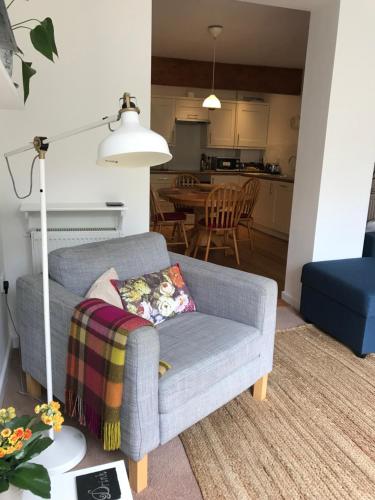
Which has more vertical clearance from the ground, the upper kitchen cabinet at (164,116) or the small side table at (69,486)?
the upper kitchen cabinet at (164,116)

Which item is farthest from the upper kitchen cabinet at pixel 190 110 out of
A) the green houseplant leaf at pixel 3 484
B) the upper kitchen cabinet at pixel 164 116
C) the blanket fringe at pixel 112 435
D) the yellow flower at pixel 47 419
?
the green houseplant leaf at pixel 3 484

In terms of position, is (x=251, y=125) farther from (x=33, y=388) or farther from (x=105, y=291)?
(x=33, y=388)

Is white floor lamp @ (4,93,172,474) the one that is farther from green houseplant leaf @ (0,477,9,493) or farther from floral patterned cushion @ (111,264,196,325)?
green houseplant leaf @ (0,477,9,493)

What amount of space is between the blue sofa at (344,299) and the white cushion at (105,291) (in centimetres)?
145

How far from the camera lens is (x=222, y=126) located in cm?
677

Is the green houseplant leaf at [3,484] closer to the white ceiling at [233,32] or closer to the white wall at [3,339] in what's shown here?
the white wall at [3,339]

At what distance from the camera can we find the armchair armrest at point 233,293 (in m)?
1.87

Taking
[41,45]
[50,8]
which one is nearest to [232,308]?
[41,45]

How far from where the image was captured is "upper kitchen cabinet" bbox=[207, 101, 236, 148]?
669 centimetres

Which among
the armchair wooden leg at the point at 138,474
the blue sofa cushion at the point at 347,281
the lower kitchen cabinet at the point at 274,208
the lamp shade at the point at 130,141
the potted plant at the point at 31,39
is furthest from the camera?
the lower kitchen cabinet at the point at 274,208

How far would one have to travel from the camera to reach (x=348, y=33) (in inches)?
106

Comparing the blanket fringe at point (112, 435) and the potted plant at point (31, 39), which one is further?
the blanket fringe at point (112, 435)

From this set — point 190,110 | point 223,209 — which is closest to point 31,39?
point 223,209

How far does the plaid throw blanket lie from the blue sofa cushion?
141 centimetres
